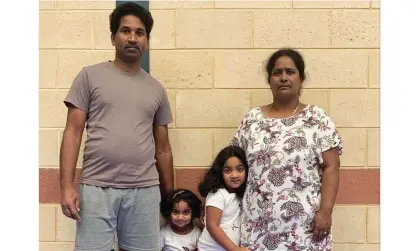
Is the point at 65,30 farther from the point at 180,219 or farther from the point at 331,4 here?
the point at 331,4

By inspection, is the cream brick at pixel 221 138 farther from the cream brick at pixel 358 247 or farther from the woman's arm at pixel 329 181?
the cream brick at pixel 358 247

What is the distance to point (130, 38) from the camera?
2625 millimetres

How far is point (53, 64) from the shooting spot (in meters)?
3.23

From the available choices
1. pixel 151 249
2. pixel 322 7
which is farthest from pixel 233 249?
pixel 322 7

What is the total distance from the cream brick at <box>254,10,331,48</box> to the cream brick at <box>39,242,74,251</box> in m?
1.76

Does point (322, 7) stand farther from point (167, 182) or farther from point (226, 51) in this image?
point (167, 182)

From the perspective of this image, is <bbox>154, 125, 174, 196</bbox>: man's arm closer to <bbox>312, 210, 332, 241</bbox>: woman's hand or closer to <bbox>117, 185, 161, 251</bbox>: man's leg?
<bbox>117, 185, 161, 251</bbox>: man's leg

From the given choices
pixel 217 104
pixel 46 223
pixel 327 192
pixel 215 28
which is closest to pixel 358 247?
pixel 327 192

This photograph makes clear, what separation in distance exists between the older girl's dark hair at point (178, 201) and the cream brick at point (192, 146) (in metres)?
0.26

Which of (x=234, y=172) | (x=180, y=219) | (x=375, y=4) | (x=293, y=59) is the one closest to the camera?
(x=293, y=59)

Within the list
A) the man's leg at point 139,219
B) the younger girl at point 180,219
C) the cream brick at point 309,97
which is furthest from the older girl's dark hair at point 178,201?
the cream brick at point 309,97

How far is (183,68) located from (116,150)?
0.87m

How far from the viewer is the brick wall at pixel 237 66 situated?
3201 millimetres
